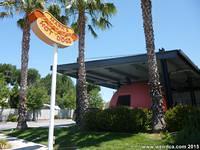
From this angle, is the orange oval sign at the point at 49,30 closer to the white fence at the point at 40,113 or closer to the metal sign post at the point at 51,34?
the metal sign post at the point at 51,34

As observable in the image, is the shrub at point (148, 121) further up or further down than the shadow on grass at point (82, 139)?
further up

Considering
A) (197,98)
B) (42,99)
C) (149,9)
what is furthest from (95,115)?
(42,99)

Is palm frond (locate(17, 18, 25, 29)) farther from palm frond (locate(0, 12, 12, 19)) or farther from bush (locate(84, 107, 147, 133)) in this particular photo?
bush (locate(84, 107, 147, 133))

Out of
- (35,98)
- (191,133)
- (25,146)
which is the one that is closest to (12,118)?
(35,98)

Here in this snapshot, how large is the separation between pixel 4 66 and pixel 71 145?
2795 inches

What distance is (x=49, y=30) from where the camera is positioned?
28.6 ft

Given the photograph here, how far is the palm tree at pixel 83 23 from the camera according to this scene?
16.6m

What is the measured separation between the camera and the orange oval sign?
27.4 ft

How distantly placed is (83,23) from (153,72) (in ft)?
20.7

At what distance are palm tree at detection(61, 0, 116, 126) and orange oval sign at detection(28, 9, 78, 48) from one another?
287 inches

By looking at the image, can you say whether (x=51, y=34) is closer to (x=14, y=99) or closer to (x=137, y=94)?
(x=137, y=94)

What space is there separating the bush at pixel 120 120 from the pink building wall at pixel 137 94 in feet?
15.7

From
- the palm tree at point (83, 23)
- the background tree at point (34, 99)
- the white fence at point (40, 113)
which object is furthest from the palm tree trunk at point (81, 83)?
the white fence at point (40, 113)

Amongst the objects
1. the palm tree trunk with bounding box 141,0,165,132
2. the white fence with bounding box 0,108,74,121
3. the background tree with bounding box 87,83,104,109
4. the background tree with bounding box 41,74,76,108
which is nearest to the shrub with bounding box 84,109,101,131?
the palm tree trunk with bounding box 141,0,165,132
